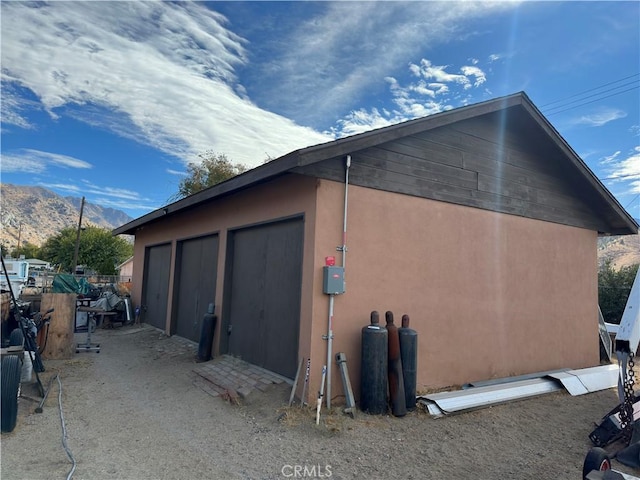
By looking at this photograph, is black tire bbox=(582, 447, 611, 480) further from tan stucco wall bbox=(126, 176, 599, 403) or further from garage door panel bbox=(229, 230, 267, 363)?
garage door panel bbox=(229, 230, 267, 363)

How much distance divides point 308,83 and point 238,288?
6.47m

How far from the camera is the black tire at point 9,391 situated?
4117 mm

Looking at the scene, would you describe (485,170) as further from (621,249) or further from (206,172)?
(621,249)

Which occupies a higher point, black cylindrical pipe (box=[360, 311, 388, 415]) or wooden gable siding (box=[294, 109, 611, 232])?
wooden gable siding (box=[294, 109, 611, 232])

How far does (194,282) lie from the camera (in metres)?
9.45

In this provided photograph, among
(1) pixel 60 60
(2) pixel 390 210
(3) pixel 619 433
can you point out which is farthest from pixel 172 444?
(1) pixel 60 60

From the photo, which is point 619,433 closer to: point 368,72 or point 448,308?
point 448,308

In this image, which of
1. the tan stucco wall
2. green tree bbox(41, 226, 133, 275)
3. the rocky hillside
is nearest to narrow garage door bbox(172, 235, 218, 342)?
the tan stucco wall

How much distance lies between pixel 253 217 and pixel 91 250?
1498 inches

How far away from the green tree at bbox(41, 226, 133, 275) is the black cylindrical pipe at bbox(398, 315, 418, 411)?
114ft

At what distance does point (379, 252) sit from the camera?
5793 millimetres

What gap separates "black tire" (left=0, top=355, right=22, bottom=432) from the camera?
4117 millimetres

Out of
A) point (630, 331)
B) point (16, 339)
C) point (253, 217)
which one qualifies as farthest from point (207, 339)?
point (630, 331)

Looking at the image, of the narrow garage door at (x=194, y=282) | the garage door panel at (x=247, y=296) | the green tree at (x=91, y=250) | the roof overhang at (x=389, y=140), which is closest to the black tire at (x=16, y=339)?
the narrow garage door at (x=194, y=282)
